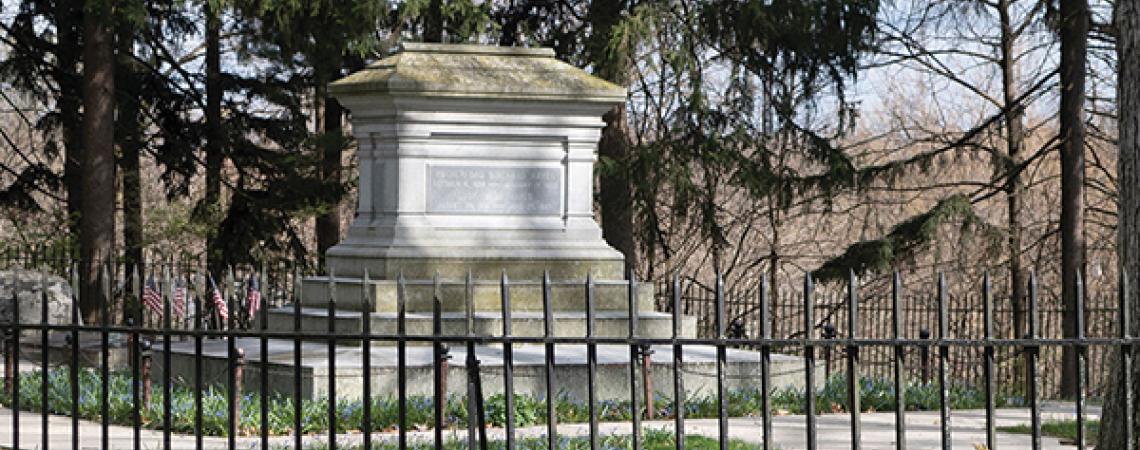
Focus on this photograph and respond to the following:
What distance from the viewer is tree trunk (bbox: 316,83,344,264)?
25.5m

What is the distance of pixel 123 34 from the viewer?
26.0m

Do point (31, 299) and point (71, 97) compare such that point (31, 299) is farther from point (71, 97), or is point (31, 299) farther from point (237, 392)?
point (237, 392)

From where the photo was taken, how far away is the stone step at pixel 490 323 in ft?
48.4

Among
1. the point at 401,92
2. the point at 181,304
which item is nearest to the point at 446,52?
the point at 401,92

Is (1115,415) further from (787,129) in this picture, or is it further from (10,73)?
(10,73)

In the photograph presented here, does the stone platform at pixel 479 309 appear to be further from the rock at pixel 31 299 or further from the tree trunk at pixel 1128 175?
the tree trunk at pixel 1128 175

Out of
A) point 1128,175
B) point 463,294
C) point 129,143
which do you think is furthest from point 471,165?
point 129,143

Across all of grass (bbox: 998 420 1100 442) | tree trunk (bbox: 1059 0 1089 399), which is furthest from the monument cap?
tree trunk (bbox: 1059 0 1089 399)

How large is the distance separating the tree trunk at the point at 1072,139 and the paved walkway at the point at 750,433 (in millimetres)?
7428

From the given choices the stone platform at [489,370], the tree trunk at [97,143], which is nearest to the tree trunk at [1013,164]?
the stone platform at [489,370]

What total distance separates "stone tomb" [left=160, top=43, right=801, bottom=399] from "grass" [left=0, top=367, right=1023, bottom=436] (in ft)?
5.26

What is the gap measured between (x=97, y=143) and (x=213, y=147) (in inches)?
148

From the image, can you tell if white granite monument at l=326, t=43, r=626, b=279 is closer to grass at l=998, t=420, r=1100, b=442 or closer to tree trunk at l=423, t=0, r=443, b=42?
A: grass at l=998, t=420, r=1100, b=442

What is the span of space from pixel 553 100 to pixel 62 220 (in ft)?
39.7
